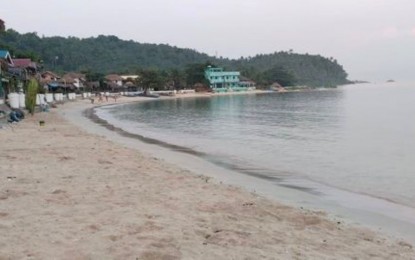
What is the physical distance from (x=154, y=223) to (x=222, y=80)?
6006 inches

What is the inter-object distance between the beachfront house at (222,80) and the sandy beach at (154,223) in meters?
140

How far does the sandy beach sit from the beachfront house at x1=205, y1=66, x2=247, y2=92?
5512 inches

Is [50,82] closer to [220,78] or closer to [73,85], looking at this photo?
[73,85]

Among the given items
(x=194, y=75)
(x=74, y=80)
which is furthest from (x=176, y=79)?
(x=74, y=80)

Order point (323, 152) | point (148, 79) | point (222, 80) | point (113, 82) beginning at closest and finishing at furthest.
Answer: point (323, 152)
point (113, 82)
point (148, 79)
point (222, 80)

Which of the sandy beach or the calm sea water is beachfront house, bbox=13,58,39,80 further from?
the sandy beach

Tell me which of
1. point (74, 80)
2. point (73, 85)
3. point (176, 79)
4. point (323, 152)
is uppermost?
point (176, 79)

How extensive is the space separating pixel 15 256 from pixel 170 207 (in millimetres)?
3713

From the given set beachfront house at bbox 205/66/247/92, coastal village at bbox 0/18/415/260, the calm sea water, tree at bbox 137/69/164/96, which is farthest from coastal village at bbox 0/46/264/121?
coastal village at bbox 0/18/415/260

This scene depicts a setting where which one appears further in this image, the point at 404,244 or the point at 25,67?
the point at 25,67

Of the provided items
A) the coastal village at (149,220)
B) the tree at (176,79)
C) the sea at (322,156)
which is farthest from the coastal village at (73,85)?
the coastal village at (149,220)

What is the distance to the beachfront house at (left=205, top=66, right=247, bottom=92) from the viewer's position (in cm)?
15341

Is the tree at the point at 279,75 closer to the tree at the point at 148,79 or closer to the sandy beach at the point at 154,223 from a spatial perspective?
the tree at the point at 148,79

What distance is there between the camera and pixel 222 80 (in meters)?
159
